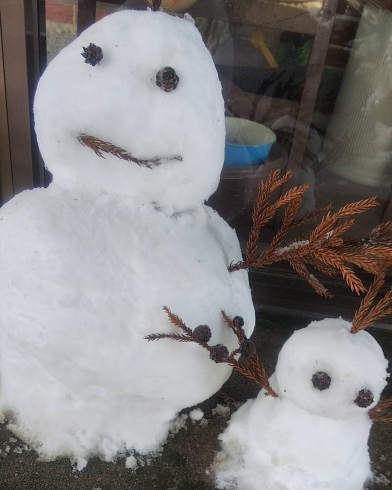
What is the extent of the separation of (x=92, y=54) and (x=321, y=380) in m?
0.60

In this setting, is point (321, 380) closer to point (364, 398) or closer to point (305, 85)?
point (364, 398)

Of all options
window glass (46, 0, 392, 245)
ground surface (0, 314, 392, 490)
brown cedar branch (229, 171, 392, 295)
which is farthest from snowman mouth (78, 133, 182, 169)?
ground surface (0, 314, 392, 490)

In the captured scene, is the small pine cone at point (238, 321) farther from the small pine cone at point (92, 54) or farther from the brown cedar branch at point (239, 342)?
→ the small pine cone at point (92, 54)

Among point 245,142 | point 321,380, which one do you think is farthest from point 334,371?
point 245,142

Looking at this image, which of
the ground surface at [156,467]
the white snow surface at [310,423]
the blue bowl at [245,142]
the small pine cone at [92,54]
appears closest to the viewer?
the small pine cone at [92,54]

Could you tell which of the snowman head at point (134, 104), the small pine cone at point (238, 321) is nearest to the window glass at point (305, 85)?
the snowman head at point (134, 104)

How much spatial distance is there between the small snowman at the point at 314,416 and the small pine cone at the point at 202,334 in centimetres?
16

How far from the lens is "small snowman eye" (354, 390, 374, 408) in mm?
754

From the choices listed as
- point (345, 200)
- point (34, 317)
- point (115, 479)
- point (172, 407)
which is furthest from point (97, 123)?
point (345, 200)

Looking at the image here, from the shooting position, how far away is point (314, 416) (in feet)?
2.79

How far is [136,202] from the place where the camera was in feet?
2.60

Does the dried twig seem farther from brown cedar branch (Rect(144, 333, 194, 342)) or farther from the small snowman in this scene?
brown cedar branch (Rect(144, 333, 194, 342))

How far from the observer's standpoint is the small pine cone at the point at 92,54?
0.67 metres

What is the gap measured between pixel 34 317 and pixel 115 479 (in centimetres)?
37
